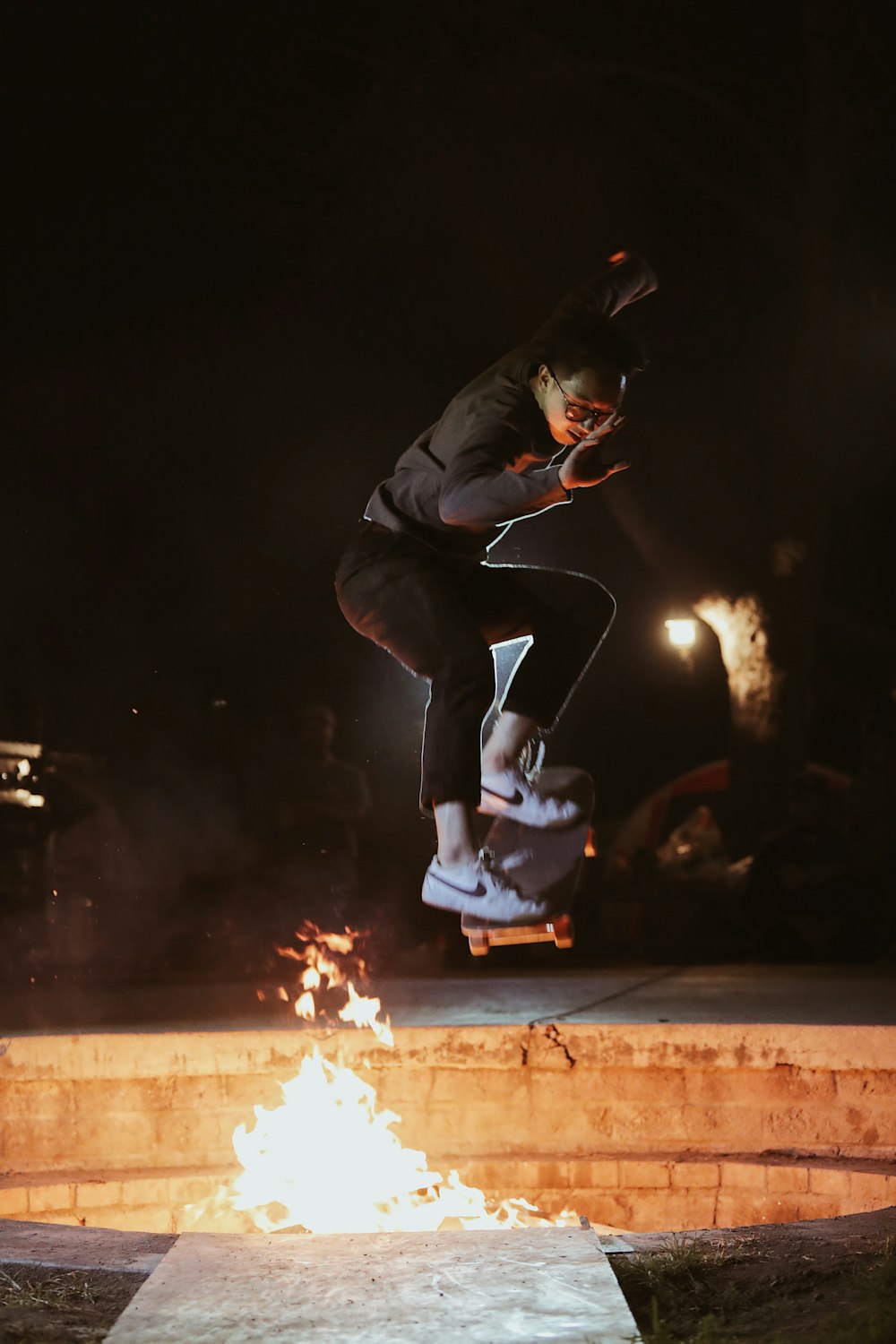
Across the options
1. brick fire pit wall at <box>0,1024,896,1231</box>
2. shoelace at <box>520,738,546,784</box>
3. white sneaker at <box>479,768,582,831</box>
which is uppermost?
shoelace at <box>520,738,546,784</box>

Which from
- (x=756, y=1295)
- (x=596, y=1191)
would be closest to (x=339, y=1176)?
(x=596, y=1191)

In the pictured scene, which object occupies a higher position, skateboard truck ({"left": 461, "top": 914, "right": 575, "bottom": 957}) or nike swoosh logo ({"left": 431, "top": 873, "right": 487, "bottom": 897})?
nike swoosh logo ({"left": 431, "top": 873, "right": 487, "bottom": 897})

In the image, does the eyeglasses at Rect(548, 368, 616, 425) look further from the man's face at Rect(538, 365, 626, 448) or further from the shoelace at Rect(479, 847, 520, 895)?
the shoelace at Rect(479, 847, 520, 895)

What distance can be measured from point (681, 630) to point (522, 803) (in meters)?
7.48

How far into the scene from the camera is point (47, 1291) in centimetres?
266

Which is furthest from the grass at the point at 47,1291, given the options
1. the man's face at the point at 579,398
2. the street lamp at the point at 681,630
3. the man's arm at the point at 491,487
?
the street lamp at the point at 681,630

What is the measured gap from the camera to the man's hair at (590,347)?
322 cm

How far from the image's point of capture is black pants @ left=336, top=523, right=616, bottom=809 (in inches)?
130

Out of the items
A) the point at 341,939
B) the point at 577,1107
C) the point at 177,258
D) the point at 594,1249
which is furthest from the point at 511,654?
the point at 177,258

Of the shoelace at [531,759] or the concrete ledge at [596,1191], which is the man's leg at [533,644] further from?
the concrete ledge at [596,1191]

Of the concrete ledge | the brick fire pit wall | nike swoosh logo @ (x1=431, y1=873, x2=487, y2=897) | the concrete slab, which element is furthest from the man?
the concrete ledge

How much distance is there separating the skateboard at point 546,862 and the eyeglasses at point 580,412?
1181 millimetres

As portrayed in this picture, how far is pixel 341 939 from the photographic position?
793 centimetres

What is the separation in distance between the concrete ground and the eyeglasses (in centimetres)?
297
